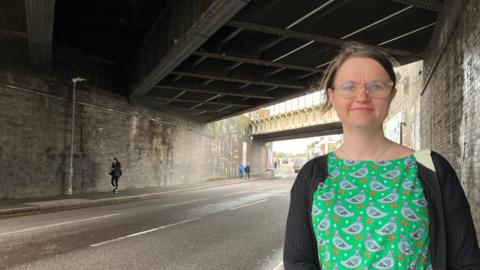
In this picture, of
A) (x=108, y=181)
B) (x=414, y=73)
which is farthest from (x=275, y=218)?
(x=108, y=181)

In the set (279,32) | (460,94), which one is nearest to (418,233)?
(460,94)

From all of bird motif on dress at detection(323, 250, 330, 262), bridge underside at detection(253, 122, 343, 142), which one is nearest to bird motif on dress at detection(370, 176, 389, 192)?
bird motif on dress at detection(323, 250, 330, 262)

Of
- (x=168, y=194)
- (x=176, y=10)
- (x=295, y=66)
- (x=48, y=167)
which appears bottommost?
(x=168, y=194)

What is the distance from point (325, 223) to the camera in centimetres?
163

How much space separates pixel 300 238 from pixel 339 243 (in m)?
0.23

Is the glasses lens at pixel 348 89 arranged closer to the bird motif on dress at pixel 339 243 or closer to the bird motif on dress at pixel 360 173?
the bird motif on dress at pixel 360 173

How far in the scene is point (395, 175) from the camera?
1623 mm

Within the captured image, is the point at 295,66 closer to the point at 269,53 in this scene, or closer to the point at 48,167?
the point at 269,53

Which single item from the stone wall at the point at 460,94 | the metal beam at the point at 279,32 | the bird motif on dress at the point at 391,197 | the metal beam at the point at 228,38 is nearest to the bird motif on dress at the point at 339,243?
the bird motif on dress at the point at 391,197

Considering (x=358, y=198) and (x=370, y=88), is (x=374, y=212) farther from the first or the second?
(x=370, y=88)

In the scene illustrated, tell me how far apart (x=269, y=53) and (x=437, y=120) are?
739 centimetres

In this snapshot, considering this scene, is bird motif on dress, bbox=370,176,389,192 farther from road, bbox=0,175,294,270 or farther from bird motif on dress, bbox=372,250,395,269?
road, bbox=0,175,294,270

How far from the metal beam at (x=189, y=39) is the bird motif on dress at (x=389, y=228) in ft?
28.3

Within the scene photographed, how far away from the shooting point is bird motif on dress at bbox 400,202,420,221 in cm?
151
